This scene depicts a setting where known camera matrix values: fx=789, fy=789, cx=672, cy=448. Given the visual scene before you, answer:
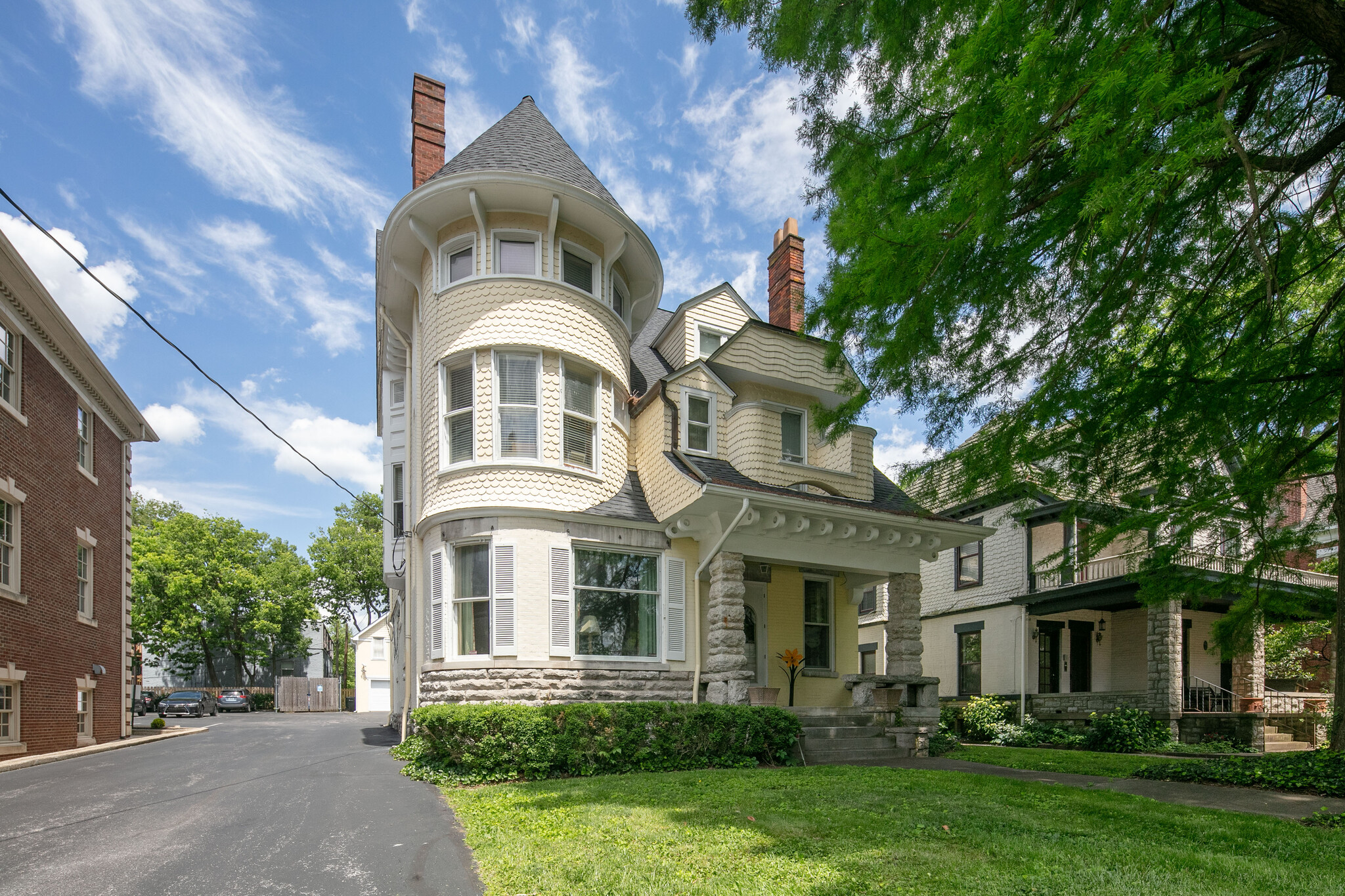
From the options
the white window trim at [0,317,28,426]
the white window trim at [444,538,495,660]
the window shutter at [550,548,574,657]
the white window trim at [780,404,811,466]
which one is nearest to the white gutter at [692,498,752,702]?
the window shutter at [550,548,574,657]

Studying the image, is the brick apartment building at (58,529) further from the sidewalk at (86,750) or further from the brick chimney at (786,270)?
the brick chimney at (786,270)

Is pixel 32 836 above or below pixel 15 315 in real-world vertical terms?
below

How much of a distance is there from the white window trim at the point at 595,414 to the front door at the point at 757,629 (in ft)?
13.2

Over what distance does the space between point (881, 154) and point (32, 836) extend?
32.4ft

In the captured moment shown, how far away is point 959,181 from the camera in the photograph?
20.0 ft

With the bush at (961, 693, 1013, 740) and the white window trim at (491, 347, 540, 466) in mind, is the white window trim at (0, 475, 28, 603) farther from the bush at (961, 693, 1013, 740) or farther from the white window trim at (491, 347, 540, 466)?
the bush at (961, 693, 1013, 740)

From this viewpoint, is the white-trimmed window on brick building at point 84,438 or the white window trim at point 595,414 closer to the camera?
the white window trim at point 595,414

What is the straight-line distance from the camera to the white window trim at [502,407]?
12.3 metres

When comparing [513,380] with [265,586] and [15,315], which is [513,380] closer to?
[15,315]

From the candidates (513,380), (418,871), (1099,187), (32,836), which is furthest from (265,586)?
(1099,187)

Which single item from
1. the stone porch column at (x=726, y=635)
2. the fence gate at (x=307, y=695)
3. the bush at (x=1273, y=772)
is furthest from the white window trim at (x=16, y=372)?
the fence gate at (x=307, y=695)

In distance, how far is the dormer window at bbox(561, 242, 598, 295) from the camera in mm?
13586

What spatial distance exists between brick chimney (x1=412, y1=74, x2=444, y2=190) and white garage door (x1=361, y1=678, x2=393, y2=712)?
34337 mm

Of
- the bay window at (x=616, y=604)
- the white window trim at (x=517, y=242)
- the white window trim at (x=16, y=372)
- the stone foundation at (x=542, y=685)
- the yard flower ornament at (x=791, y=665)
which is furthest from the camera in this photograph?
the yard flower ornament at (x=791, y=665)
